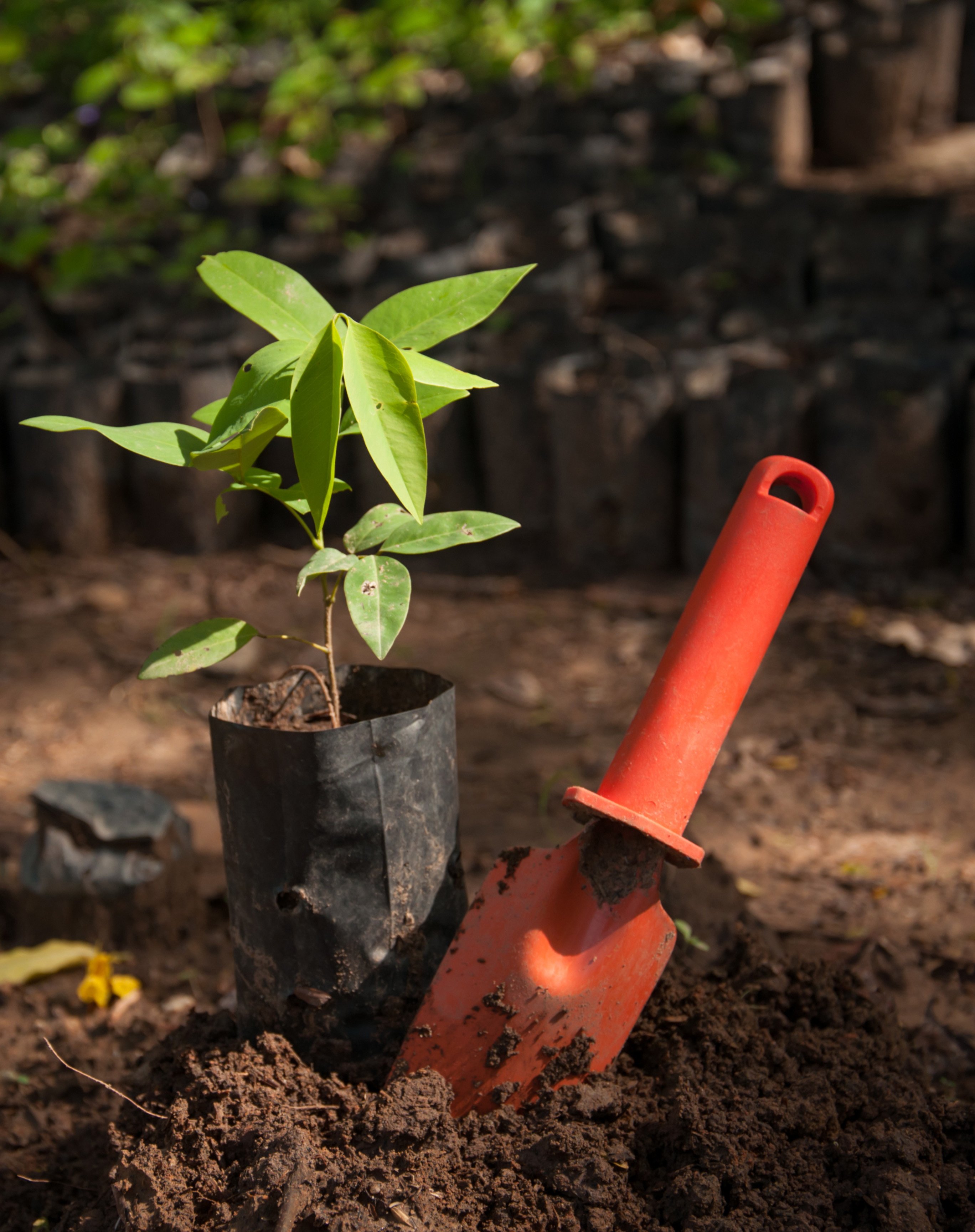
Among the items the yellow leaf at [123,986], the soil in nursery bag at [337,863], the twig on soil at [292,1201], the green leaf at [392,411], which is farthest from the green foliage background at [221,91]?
the twig on soil at [292,1201]

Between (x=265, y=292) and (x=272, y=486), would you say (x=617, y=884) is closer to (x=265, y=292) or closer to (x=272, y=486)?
(x=272, y=486)

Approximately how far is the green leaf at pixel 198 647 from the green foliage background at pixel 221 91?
13.6 feet

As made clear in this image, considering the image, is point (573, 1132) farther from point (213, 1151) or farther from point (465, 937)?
point (213, 1151)

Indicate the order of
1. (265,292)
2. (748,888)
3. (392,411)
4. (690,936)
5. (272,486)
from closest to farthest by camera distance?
(392,411) → (265,292) → (272,486) → (690,936) → (748,888)

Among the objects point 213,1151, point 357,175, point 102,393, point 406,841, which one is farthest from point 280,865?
point 357,175

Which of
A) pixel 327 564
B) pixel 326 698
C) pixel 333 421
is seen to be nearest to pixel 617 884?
pixel 326 698

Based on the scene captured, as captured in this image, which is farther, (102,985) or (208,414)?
(102,985)

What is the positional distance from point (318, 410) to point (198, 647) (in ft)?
1.04

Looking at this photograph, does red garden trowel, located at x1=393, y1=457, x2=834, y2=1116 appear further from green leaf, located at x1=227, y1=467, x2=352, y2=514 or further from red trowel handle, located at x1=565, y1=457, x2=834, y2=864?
green leaf, located at x1=227, y1=467, x2=352, y2=514

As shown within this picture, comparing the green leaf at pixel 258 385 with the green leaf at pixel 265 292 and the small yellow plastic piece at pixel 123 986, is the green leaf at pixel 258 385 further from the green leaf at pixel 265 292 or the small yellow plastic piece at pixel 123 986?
the small yellow plastic piece at pixel 123 986

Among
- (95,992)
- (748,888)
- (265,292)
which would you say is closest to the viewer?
(265,292)

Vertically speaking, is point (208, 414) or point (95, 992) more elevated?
point (208, 414)

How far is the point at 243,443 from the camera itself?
1.09 meters

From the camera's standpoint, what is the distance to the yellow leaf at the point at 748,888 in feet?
6.48
